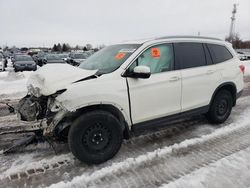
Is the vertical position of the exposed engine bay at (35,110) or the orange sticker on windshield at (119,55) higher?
the orange sticker on windshield at (119,55)

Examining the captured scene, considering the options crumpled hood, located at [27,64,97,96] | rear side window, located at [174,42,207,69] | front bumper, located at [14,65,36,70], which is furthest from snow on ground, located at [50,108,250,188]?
front bumper, located at [14,65,36,70]

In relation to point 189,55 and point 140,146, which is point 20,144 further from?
point 189,55

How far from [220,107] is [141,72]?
2.48 metres

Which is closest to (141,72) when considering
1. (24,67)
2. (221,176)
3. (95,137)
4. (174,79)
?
(174,79)

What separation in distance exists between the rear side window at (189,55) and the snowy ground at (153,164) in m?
1.35

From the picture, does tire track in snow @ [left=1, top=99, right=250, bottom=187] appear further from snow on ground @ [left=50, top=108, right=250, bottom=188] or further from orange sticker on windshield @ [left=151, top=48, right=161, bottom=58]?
orange sticker on windshield @ [left=151, top=48, right=161, bottom=58]

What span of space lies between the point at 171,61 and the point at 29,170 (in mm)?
2852

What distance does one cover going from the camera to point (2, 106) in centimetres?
705

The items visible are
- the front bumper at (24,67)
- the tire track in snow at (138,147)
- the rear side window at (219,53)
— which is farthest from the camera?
the front bumper at (24,67)

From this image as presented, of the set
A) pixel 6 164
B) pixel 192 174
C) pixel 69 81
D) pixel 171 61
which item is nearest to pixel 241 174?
pixel 192 174

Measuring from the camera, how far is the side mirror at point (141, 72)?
363cm

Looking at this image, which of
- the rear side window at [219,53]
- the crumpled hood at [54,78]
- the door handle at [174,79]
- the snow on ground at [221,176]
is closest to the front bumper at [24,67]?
the crumpled hood at [54,78]

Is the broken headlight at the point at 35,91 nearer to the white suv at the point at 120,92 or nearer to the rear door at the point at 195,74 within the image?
the white suv at the point at 120,92

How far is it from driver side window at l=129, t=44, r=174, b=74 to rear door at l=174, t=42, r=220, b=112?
0.57ft
